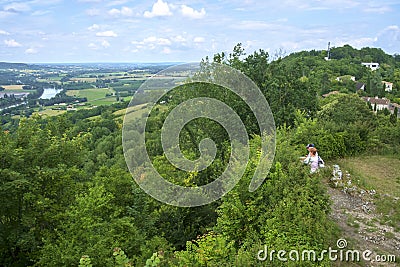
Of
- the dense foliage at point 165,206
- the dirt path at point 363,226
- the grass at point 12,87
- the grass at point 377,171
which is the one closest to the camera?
the dense foliage at point 165,206

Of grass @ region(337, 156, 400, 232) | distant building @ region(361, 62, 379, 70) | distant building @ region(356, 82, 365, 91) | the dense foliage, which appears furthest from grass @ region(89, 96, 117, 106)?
grass @ region(337, 156, 400, 232)

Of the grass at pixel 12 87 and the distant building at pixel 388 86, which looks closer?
the distant building at pixel 388 86

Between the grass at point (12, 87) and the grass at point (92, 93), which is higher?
the grass at point (12, 87)

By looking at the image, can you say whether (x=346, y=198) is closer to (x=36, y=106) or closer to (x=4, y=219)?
(x=4, y=219)

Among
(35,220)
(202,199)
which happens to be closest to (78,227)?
(35,220)

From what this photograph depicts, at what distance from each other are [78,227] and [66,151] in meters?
3.40

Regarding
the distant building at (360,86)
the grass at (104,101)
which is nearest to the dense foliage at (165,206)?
the distant building at (360,86)

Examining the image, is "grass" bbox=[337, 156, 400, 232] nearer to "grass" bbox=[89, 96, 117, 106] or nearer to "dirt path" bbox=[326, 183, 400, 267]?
"dirt path" bbox=[326, 183, 400, 267]

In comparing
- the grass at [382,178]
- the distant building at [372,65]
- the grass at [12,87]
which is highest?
the distant building at [372,65]

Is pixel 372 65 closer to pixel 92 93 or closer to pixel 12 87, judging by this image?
pixel 92 93

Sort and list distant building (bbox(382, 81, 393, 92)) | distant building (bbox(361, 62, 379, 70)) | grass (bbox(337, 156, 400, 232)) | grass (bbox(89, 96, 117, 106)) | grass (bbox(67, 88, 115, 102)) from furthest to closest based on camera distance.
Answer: distant building (bbox(361, 62, 379, 70)) → grass (bbox(67, 88, 115, 102)) → grass (bbox(89, 96, 117, 106)) → distant building (bbox(382, 81, 393, 92)) → grass (bbox(337, 156, 400, 232))

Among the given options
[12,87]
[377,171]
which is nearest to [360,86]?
[377,171]

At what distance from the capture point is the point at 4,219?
1114cm

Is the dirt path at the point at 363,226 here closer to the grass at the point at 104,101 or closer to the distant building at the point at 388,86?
the distant building at the point at 388,86
